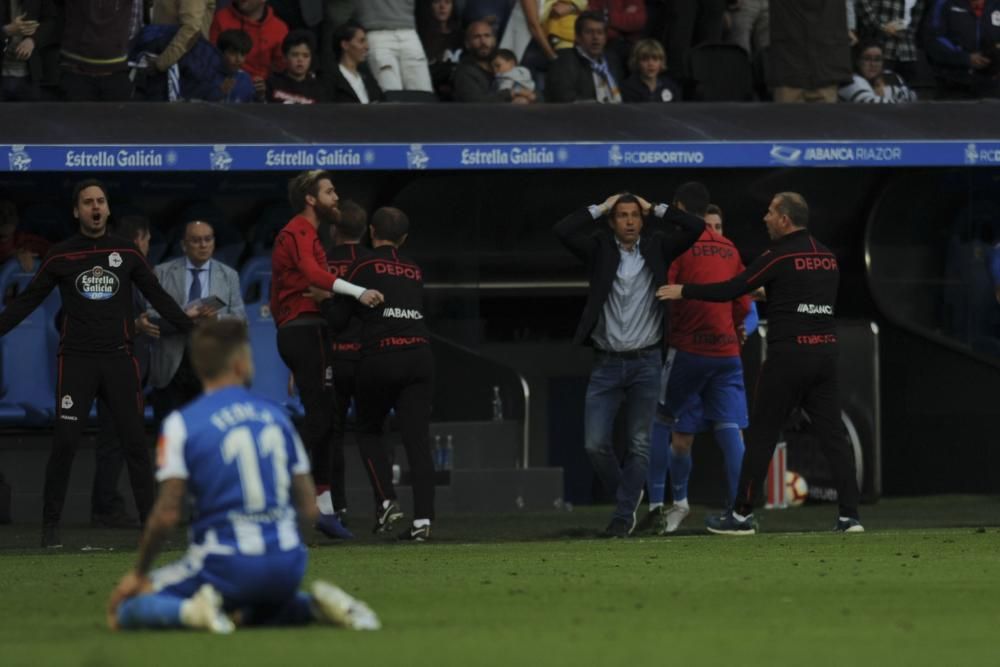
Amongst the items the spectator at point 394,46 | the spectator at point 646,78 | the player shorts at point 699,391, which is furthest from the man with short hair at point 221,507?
the spectator at point 646,78

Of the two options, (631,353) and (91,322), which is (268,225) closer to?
(91,322)

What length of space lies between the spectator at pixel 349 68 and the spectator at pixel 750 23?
3.91 metres

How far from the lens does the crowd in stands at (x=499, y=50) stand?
1538cm

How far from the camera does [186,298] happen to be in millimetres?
14492

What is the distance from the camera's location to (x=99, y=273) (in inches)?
464

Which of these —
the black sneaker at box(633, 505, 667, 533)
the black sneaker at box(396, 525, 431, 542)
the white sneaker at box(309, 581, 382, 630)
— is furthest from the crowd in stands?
the white sneaker at box(309, 581, 382, 630)

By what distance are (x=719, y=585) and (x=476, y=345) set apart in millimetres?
8158

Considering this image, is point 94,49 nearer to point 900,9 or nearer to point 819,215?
point 819,215

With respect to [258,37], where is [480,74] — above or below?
below

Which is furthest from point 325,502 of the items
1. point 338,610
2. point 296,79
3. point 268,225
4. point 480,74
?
point 338,610

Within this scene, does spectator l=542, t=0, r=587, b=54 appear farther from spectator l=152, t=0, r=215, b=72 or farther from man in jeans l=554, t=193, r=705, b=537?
man in jeans l=554, t=193, r=705, b=537

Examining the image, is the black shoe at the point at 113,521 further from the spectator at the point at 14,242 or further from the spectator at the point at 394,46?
the spectator at the point at 394,46

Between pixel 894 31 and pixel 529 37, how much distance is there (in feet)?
11.7

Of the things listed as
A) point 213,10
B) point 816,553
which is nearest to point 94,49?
point 213,10
